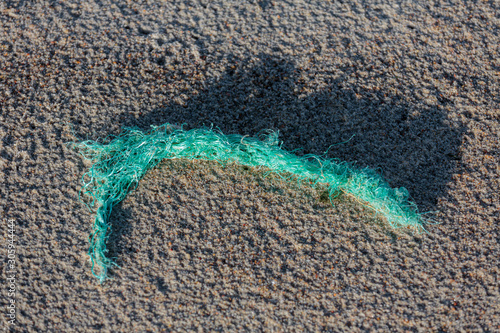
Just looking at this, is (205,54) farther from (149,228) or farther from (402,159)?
(402,159)

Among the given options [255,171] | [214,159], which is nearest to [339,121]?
[255,171]

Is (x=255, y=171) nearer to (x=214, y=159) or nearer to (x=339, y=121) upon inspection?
(x=214, y=159)

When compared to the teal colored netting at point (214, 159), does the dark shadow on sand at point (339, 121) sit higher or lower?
higher

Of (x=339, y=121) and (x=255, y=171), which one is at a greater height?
(x=339, y=121)

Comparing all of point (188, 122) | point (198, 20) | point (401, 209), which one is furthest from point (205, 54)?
point (401, 209)
